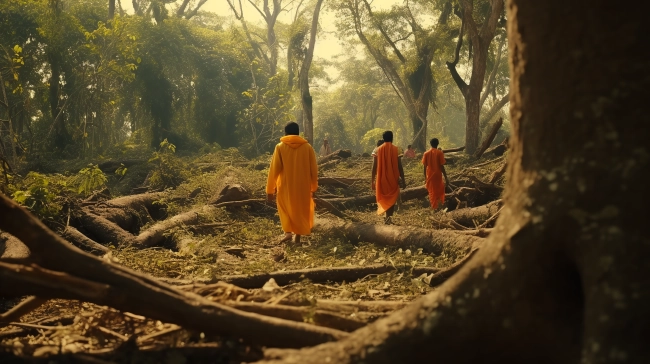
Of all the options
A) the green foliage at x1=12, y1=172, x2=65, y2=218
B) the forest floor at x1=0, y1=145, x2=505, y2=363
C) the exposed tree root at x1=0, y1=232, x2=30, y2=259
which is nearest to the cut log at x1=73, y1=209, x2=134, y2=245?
the forest floor at x1=0, y1=145, x2=505, y2=363

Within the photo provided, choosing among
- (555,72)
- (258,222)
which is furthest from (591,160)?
(258,222)

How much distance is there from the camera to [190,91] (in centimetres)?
3175

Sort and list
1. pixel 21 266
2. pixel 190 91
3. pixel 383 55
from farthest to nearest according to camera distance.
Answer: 1. pixel 190 91
2. pixel 383 55
3. pixel 21 266

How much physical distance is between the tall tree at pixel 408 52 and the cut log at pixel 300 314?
22165 millimetres

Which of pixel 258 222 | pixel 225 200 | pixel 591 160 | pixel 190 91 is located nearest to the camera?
pixel 591 160

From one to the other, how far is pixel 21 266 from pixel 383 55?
25077mm

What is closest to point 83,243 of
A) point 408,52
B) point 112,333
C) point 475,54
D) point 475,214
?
point 112,333

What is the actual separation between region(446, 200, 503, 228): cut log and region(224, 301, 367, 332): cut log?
597 cm

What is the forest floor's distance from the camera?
294 cm

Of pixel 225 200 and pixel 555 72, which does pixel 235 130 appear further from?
pixel 555 72

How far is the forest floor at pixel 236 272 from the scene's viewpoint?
9.63 ft

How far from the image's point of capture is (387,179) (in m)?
10.3

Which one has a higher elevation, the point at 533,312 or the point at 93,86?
the point at 93,86

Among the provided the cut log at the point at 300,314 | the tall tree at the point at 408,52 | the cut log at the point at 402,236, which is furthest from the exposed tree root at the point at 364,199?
the tall tree at the point at 408,52
